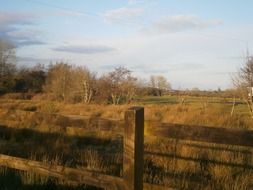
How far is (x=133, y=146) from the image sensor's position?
4.59 metres

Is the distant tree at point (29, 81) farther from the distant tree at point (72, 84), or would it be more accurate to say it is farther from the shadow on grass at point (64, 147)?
the shadow on grass at point (64, 147)

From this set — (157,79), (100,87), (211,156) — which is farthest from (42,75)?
(211,156)

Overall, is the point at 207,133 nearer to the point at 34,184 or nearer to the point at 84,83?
the point at 34,184

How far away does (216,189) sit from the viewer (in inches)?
257

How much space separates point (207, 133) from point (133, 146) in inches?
32.7

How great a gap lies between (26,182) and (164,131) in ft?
9.03

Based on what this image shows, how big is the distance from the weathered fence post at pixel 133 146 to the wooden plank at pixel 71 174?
0.15m

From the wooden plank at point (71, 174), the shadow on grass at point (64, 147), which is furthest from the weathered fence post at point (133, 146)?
the shadow on grass at point (64, 147)

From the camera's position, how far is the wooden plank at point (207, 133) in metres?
4.24

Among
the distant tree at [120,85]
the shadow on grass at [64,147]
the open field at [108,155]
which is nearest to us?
the open field at [108,155]

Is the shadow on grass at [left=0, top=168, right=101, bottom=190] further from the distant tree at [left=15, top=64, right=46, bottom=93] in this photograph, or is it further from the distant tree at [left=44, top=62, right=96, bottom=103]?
the distant tree at [left=15, top=64, right=46, bottom=93]

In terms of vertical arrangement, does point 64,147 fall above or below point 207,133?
below

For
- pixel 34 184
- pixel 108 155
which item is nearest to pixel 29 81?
pixel 108 155

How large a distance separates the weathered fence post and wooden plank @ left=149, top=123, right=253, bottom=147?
0.23m
